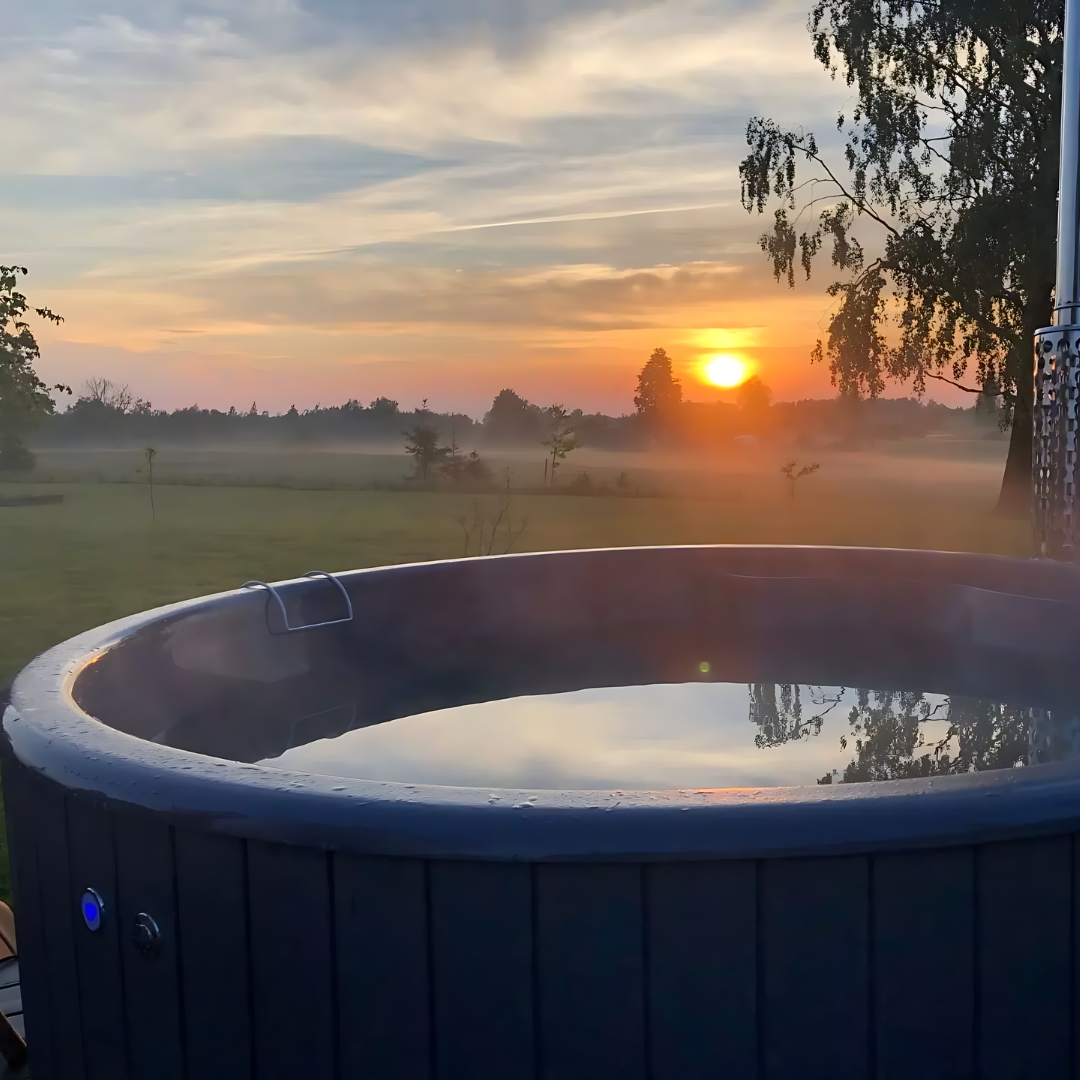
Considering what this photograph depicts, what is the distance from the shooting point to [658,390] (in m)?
18.4

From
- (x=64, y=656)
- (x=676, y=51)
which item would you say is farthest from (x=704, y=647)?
(x=676, y=51)

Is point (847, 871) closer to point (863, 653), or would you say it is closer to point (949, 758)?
point (949, 758)

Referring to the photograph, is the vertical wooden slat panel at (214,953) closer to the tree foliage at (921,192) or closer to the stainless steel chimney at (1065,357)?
the stainless steel chimney at (1065,357)

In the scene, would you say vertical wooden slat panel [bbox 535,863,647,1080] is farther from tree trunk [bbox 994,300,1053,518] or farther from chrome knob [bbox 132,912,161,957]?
tree trunk [bbox 994,300,1053,518]

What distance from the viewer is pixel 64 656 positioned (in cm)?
153

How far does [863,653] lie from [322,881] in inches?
90.1

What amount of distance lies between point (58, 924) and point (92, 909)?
0.12m

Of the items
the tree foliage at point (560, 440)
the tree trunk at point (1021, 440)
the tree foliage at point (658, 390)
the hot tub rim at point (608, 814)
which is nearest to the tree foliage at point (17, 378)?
the tree foliage at point (560, 440)

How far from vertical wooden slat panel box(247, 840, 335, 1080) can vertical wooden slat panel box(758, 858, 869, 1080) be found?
1.21ft

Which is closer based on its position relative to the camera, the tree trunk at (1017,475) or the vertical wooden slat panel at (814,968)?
the vertical wooden slat panel at (814,968)

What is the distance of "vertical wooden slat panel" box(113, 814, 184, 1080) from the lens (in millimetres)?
1004

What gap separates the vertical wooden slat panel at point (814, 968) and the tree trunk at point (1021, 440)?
28.0 feet

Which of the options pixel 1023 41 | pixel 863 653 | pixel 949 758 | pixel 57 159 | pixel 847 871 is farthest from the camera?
pixel 1023 41

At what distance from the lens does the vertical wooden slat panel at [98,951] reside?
107 cm
